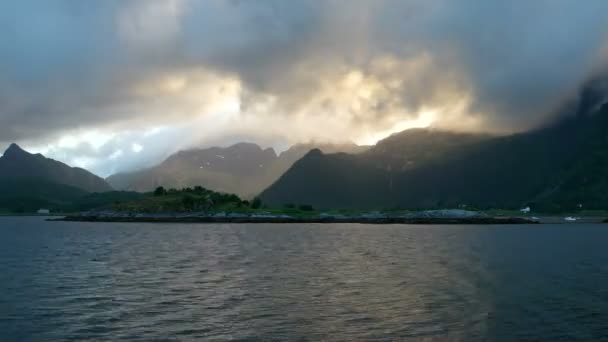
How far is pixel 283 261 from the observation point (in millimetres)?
72125

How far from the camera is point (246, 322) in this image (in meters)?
33.7

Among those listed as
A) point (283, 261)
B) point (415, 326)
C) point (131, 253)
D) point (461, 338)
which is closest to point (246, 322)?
point (415, 326)

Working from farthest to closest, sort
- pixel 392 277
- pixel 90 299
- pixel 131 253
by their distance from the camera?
pixel 131 253 → pixel 392 277 → pixel 90 299

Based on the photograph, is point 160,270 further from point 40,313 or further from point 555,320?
point 555,320

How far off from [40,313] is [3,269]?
32.6 m

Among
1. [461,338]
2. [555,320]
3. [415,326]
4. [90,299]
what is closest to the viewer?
[461,338]

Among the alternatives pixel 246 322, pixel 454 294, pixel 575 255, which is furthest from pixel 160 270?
pixel 575 255

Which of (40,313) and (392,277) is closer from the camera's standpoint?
(40,313)

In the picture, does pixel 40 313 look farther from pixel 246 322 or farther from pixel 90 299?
pixel 246 322

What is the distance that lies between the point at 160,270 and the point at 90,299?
18770 millimetres

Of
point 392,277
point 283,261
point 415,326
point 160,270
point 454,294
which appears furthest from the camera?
point 283,261

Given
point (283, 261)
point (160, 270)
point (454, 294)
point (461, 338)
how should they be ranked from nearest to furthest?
point (461, 338)
point (454, 294)
point (160, 270)
point (283, 261)

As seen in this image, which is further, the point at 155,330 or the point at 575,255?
the point at 575,255

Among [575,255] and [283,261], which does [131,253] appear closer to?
[283,261]
